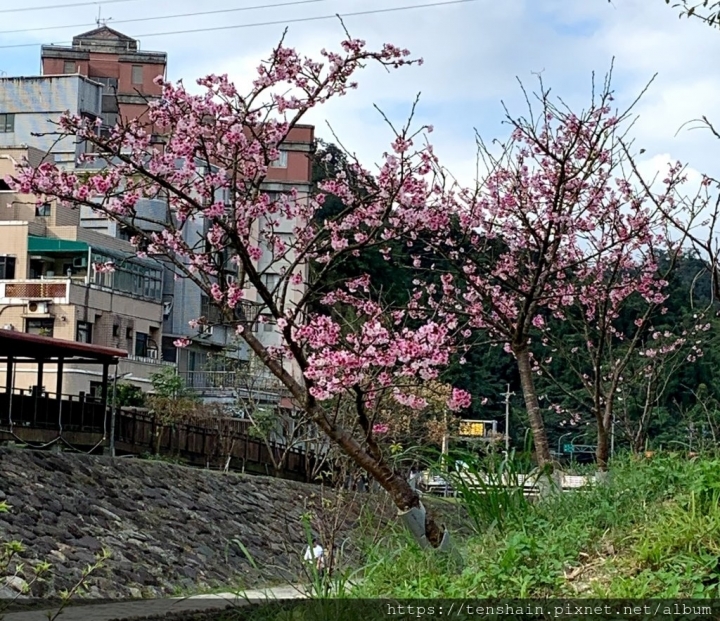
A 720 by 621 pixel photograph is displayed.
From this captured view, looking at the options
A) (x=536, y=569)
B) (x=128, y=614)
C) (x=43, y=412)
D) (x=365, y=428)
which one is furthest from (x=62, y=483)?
(x=536, y=569)

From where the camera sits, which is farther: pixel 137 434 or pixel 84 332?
pixel 84 332

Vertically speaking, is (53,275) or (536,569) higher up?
(53,275)

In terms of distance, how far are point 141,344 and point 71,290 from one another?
5448mm

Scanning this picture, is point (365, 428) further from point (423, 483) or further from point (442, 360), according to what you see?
point (423, 483)

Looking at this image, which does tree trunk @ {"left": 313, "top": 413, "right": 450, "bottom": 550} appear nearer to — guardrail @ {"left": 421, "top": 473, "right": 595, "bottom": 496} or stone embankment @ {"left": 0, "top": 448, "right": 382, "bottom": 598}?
guardrail @ {"left": 421, "top": 473, "right": 595, "bottom": 496}

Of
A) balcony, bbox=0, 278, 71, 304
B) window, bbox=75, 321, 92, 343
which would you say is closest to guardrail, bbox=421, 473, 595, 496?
balcony, bbox=0, 278, 71, 304

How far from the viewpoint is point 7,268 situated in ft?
143

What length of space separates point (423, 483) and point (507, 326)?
5.66ft

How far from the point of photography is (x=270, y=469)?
3500 cm

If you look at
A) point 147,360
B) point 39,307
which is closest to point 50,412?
point 39,307

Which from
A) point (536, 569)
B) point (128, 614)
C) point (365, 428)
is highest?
point (365, 428)

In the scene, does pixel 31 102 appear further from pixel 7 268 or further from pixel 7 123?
pixel 7 268

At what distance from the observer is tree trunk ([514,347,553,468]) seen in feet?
35.2

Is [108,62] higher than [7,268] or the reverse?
higher
